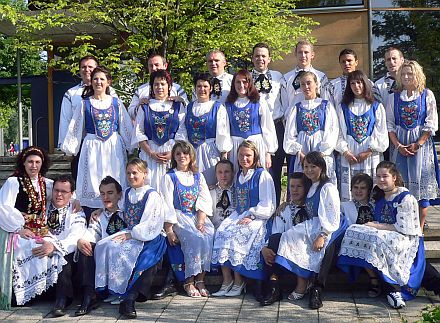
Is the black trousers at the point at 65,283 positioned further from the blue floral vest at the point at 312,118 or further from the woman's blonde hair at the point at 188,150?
the blue floral vest at the point at 312,118

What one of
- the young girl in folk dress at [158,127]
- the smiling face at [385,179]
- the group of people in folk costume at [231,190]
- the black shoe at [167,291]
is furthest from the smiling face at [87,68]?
the smiling face at [385,179]

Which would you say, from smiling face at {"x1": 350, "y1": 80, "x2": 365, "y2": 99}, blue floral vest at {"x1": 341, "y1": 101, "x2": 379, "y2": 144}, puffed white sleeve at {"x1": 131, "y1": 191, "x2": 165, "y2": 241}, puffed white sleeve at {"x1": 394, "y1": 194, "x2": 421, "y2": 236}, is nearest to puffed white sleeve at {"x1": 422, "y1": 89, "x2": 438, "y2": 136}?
blue floral vest at {"x1": 341, "y1": 101, "x2": 379, "y2": 144}

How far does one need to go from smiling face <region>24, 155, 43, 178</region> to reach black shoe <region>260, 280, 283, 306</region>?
97.5 inches

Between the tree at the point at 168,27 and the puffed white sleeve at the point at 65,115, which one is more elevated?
the tree at the point at 168,27

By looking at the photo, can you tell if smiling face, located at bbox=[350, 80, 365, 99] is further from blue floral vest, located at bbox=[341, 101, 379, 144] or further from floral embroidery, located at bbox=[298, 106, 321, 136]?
floral embroidery, located at bbox=[298, 106, 321, 136]

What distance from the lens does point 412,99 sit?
6.59 metres

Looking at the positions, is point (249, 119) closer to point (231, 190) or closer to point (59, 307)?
point (231, 190)

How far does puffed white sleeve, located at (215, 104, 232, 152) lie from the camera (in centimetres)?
671

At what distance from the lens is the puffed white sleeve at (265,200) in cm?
615

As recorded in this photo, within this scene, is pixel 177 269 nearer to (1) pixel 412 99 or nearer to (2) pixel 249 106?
(2) pixel 249 106

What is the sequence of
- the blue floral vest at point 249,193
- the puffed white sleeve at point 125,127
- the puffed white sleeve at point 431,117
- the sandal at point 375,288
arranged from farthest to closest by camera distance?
the puffed white sleeve at point 125,127 < the puffed white sleeve at point 431,117 < the blue floral vest at point 249,193 < the sandal at point 375,288

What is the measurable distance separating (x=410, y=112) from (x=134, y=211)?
9.83 feet

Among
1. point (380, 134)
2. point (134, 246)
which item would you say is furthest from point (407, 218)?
point (134, 246)

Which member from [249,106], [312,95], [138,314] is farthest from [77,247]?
[312,95]
